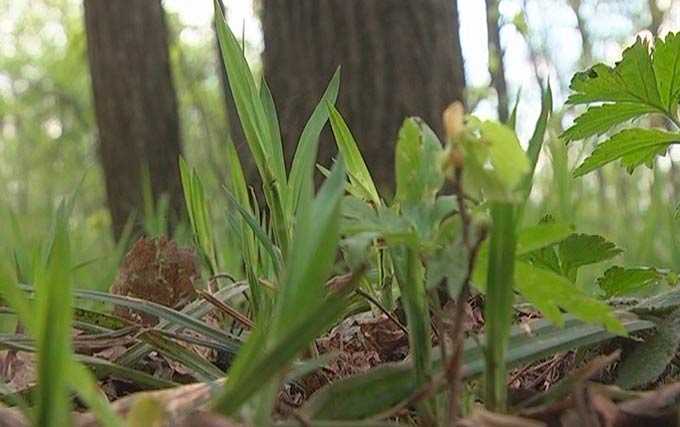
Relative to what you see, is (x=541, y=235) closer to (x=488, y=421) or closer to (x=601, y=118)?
(x=488, y=421)

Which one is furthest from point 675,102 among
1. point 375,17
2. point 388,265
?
point 375,17

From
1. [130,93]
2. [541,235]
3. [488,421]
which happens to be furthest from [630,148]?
[130,93]

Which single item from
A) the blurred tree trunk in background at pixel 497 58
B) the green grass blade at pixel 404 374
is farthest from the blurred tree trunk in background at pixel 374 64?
the blurred tree trunk in background at pixel 497 58

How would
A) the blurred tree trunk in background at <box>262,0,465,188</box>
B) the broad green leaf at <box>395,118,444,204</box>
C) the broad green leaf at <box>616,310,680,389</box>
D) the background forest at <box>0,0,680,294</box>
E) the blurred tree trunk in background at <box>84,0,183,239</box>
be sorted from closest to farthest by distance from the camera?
the broad green leaf at <box>395,118,444,204</box>, the broad green leaf at <box>616,310,680,389</box>, the background forest at <box>0,0,680,294</box>, the blurred tree trunk in background at <box>262,0,465,188</box>, the blurred tree trunk in background at <box>84,0,183,239</box>

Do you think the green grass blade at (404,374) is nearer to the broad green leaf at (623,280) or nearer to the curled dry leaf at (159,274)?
the broad green leaf at (623,280)

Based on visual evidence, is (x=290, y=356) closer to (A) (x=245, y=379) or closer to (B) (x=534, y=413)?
(A) (x=245, y=379)

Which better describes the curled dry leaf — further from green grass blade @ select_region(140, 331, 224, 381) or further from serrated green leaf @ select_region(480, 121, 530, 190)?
serrated green leaf @ select_region(480, 121, 530, 190)

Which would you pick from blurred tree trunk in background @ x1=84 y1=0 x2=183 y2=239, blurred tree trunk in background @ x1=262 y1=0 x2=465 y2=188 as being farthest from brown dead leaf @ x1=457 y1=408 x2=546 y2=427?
blurred tree trunk in background @ x1=84 y1=0 x2=183 y2=239
